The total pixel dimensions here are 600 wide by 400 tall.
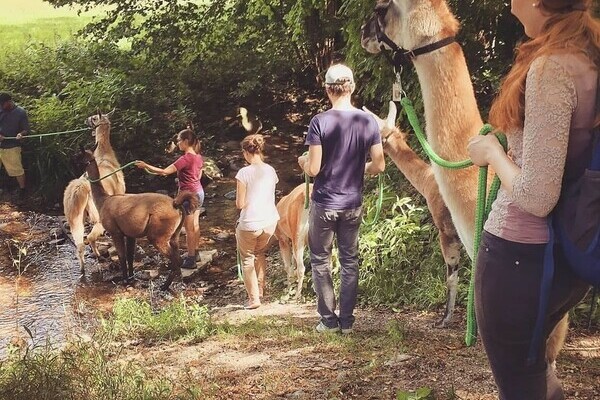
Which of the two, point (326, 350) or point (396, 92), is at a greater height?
point (396, 92)

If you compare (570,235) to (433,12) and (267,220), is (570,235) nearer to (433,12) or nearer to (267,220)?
(433,12)

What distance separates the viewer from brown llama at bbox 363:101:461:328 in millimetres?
5203

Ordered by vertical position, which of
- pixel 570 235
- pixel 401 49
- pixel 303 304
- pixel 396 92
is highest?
pixel 401 49

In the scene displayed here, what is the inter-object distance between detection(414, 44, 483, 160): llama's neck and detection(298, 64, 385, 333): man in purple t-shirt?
1.42 m

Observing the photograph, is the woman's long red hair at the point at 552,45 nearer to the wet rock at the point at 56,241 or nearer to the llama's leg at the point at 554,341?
the llama's leg at the point at 554,341

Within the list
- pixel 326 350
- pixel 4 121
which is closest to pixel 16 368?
pixel 326 350

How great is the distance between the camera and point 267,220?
5988 millimetres

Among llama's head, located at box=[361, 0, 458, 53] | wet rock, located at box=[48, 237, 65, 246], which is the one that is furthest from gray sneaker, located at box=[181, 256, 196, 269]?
llama's head, located at box=[361, 0, 458, 53]

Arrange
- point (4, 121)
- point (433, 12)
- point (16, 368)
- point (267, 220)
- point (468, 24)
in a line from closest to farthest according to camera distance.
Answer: point (433, 12) < point (16, 368) < point (267, 220) < point (468, 24) < point (4, 121)

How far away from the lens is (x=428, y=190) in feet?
17.0

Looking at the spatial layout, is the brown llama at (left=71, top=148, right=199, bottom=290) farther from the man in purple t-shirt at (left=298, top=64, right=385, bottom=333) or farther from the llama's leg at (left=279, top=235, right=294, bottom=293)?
the man in purple t-shirt at (left=298, top=64, right=385, bottom=333)

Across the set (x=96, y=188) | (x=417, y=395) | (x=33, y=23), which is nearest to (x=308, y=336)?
(x=417, y=395)

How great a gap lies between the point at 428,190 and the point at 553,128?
139 inches

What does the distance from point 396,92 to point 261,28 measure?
1119 cm
